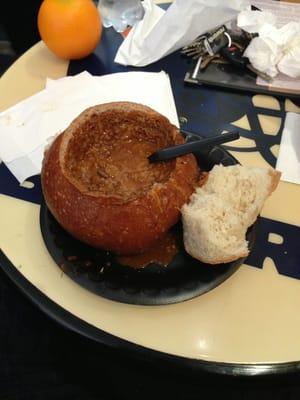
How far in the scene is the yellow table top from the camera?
0.59 m

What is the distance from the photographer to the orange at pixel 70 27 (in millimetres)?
878

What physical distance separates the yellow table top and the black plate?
0.11 ft

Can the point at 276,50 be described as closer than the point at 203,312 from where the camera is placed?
No

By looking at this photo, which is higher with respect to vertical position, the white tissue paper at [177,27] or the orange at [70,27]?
the orange at [70,27]

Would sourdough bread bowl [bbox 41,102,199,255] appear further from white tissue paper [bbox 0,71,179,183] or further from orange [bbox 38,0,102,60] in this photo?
orange [bbox 38,0,102,60]

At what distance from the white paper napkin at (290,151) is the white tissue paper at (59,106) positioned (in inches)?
8.1

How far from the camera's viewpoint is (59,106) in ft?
2.88

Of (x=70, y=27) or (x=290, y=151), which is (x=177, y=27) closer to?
(x=70, y=27)

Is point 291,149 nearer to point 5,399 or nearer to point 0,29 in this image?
point 5,399

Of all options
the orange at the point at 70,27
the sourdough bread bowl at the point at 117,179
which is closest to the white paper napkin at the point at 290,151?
the sourdough bread bowl at the point at 117,179

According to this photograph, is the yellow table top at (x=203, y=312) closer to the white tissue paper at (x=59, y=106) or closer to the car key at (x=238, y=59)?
the white tissue paper at (x=59, y=106)

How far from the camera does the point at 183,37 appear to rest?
97 centimetres

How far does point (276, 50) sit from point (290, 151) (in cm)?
24

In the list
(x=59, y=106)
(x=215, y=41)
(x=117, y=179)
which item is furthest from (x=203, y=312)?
(x=215, y=41)
